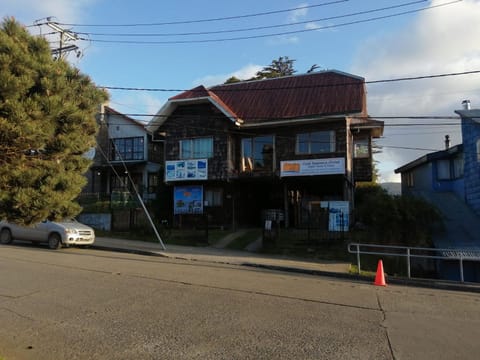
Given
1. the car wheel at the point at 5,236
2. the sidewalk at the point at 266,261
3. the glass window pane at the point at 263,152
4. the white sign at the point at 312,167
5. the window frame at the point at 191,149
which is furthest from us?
the window frame at the point at 191,149

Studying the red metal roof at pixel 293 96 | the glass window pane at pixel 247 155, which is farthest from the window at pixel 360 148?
the glass window pane at pixel 247 155

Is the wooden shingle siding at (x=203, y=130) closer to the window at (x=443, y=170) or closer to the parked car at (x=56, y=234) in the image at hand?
the parked car at (x=56, y=234)

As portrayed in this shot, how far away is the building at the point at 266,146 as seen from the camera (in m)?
24.2

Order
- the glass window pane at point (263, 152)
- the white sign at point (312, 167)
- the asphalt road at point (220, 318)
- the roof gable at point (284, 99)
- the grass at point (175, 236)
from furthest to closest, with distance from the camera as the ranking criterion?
the glass window pane at point (263, 152), the roof gable at point (284, 99), the white sign at point (312, 167), the grass at point (175, 236), the asphalt road at point (220, 318)

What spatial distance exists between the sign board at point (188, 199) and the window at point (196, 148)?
197 centimetres

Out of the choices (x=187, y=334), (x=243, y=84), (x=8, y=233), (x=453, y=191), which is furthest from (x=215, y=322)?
(x=243, y=84)

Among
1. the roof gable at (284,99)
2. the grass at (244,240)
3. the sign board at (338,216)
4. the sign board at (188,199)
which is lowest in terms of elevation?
the grass at (244,240)

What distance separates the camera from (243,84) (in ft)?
99.8

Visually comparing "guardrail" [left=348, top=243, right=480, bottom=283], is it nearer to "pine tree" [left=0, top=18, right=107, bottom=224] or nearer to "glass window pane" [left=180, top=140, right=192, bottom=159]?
"pine tree" [left=0, top=18, right=107, bottom=224]

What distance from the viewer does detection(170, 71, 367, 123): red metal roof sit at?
24625mm

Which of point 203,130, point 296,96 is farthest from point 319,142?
point 203,130

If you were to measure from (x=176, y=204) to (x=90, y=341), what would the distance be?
69.8 feet

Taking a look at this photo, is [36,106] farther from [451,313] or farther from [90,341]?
[451,313]

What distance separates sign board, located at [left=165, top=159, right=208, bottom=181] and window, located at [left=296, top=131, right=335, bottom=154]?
227 inches
